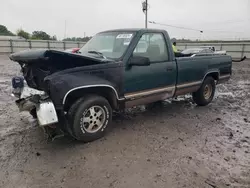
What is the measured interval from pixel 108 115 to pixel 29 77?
156 centimetres

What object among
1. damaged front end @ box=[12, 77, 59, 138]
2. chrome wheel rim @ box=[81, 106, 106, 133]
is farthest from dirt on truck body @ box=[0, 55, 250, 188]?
damaged front end @ box=[12, 77, 59, 138]

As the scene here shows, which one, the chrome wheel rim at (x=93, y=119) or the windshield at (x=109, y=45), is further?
the windshield at (x=109, y=45)

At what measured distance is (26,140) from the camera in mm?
3879

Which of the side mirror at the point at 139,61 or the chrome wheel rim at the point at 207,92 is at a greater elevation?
the side mirror at the point at 139,61

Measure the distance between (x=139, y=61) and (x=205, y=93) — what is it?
3.13 metres

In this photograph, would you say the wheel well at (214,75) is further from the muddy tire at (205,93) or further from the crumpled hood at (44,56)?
the crumpled hood at (44,56)

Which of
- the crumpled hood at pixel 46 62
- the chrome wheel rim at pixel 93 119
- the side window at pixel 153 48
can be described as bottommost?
the chrome wheel rim at pixel 93 119

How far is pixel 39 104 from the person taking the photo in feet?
10.8

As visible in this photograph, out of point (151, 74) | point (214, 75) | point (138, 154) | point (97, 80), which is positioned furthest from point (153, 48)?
point (214, 75)

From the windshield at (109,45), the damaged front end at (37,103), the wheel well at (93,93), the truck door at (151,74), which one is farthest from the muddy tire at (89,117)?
the windshield at (109,45)

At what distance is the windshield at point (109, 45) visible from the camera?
416 centimetres

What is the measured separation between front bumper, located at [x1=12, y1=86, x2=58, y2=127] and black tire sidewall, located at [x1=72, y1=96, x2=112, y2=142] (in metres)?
0.42

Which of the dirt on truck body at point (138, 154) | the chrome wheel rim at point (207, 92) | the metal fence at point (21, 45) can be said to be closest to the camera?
the dirt on truck body at point (138, 154)

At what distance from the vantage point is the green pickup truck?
333cm
